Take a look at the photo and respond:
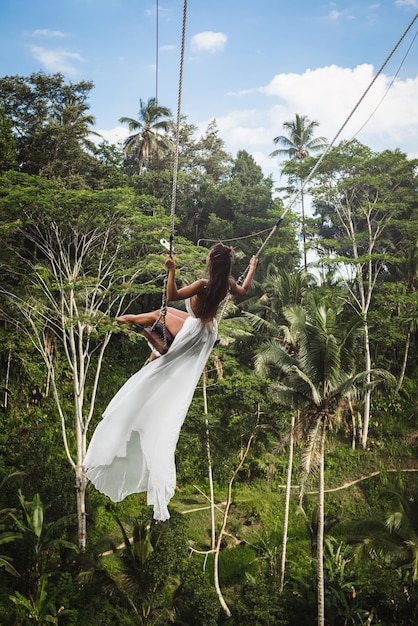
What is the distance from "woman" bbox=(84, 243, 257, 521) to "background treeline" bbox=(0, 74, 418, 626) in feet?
4.86

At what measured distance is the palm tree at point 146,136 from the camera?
1969 cm

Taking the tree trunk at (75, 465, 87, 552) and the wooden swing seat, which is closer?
the wooden swing seat

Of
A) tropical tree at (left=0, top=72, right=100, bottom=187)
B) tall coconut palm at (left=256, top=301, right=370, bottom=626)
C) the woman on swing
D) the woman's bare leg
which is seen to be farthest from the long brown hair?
tropical tree at (left=0, top=72, right=100, bottom=187)

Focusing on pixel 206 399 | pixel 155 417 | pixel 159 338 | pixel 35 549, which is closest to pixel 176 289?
pixel 159 338

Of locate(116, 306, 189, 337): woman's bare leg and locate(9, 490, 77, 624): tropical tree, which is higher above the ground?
locate(116, 306, 189, 337): woman's bare leg

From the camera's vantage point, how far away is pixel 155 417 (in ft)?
7.27

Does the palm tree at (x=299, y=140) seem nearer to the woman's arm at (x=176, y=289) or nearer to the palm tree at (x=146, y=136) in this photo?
the palm tree at (x=146, y=136)

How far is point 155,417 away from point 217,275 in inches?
26.7

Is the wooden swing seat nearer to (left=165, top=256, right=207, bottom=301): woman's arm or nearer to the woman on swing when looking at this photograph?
the woman on swing

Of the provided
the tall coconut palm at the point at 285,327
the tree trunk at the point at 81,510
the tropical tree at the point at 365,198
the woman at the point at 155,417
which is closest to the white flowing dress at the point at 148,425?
the woman at the point at 155,417

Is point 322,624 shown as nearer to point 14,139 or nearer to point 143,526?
point 143,526

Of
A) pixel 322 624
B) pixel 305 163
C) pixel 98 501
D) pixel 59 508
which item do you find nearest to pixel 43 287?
pixel 59 508

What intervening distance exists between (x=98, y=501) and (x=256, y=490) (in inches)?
172

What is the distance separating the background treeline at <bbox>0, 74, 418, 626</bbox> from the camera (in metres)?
8.22
